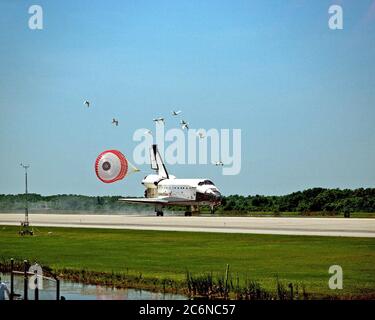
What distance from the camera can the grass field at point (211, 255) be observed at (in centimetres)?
3931

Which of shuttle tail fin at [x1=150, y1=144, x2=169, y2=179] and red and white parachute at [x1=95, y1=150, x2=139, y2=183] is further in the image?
shuttle tail fin at [x1=150, y1=144, x2=169, y2=179]

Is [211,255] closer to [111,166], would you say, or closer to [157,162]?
[111,166]

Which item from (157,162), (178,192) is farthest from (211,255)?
(157,162)

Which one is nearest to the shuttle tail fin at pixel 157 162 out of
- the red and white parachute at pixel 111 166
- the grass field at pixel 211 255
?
the red and white parachute at pixel 111 166

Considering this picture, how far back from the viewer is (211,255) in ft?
161

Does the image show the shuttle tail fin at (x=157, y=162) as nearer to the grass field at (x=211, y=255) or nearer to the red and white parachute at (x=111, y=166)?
the red and white parachute at (x=111, y=166)

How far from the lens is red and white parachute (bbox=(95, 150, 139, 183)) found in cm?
9512

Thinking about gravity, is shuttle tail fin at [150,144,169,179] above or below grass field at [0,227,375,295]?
above

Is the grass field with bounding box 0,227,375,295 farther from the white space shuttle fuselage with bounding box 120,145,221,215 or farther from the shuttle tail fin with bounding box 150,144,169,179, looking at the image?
the shuttle tail fin with bounding box 150,144,169,179

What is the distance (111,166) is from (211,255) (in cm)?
5016

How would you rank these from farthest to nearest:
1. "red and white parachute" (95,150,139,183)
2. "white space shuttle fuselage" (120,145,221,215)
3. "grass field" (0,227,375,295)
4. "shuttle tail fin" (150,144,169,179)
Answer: "shuttle tail fin" (150,144,169,179) → "white space shuttle fuselage" (120,145,221,215) → "red and white parachute" (95,150,139,183) → "grass field" (0,227,375,295)

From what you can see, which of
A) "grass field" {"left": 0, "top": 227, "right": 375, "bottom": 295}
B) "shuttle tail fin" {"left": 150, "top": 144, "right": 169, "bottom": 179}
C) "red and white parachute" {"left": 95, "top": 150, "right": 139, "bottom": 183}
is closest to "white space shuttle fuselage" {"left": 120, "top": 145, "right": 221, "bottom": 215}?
"shuttle tail fin" {"left": 150, "top": 144, "right": 169, "bottom": 179}

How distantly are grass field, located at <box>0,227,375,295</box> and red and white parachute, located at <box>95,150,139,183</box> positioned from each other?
81.1 feet
